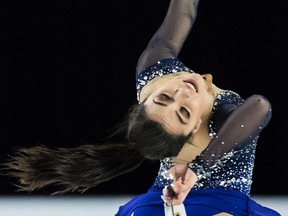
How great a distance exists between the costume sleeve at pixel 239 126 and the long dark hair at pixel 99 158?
9cm

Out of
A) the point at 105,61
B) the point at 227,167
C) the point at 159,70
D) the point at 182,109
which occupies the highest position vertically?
the point at 105,61

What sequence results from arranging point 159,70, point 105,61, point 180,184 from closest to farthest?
point 180,184, point 159,70, point 105,61

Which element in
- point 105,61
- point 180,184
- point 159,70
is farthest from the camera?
point 105,61

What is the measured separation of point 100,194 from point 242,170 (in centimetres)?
165

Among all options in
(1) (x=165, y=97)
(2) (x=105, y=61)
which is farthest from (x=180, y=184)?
(2) (x=105, y=61)

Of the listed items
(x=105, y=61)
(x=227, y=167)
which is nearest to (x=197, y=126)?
(x=227, y=167)

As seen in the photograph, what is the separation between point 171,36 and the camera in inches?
98.6

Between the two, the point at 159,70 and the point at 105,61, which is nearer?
the point at 159,70

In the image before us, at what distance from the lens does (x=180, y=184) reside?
221cm

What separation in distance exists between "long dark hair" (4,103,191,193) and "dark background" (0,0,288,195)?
51.7 inches

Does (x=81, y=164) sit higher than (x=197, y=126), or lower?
lower

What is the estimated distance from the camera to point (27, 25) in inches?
148

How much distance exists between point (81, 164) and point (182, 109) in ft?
1.25

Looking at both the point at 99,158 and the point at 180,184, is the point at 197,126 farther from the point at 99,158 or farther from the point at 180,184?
the point at 99,158
